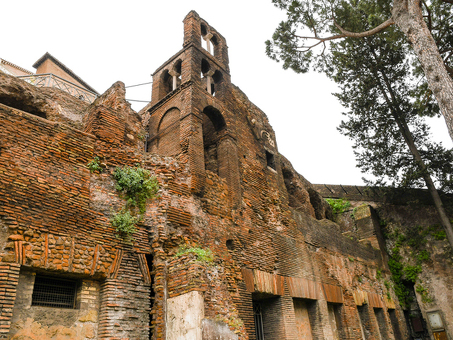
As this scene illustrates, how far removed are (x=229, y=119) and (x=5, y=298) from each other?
286 inches

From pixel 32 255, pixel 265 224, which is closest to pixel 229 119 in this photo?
pixel 265 224

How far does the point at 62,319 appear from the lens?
214 inches

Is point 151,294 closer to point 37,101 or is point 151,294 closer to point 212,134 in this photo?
point 37,101

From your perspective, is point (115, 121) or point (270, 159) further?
point (270, 159)

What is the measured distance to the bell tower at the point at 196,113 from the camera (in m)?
8.93

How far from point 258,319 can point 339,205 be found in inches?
399

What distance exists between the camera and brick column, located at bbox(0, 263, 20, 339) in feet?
15.4

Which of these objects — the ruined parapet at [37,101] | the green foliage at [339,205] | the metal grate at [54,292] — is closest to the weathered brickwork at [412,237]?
the green foliage at [339,205]

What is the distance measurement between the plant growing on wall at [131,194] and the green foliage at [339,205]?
12320 millimetres

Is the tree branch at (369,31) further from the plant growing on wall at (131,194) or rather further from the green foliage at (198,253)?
the green foliage at (198,253)

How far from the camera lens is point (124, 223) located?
650cm

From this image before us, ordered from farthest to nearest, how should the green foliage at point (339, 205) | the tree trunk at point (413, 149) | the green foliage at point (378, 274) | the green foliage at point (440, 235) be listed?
the green foliage at point (339, 205), the green foliage at point (440, 235), the green foliage at point (378, 274), the tree trunk at point (413, 149)

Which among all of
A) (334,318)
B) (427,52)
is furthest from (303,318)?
(427,52)

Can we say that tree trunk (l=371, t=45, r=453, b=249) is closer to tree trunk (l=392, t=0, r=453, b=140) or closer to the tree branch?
the tree branch
